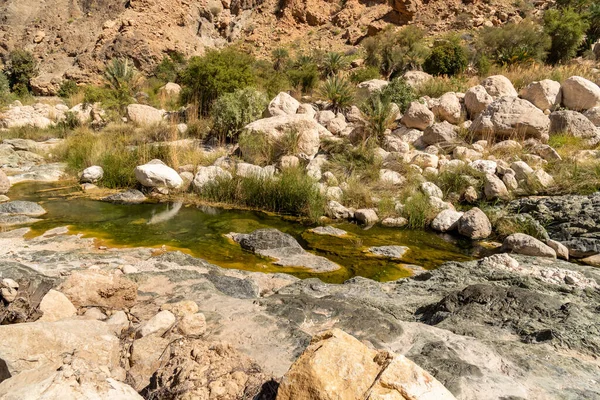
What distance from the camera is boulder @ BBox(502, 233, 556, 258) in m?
4.86

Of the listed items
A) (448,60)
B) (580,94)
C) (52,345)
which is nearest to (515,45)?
(448,60)

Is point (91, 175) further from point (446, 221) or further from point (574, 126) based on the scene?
point (574, 126)

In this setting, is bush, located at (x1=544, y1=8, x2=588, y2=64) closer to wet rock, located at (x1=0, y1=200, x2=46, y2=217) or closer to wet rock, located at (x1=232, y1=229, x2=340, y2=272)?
wet rock, located at (x1=232, y1=229, x2=340, y2=272)

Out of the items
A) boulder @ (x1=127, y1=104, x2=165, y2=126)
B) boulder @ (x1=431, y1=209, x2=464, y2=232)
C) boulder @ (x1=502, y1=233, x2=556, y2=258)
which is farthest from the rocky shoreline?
boulder @ (x1=127, y1=104, x2=165, y2=126)

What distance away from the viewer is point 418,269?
181 inches

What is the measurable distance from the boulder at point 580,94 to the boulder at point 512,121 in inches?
71.9

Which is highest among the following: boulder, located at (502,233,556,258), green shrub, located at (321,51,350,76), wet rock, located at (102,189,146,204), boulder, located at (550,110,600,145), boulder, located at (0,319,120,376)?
green shrub, located at (321,51,350,76)

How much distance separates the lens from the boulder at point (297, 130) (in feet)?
29.8

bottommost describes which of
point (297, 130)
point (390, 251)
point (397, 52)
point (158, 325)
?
point (390, 251)

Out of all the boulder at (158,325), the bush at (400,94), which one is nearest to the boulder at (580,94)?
the bush at (400,94)

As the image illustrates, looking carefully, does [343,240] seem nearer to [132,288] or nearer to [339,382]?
[132,288]

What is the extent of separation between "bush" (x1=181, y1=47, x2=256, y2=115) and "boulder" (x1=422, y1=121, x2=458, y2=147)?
253 inches

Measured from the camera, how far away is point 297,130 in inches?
367

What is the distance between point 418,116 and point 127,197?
7577 millimetres
